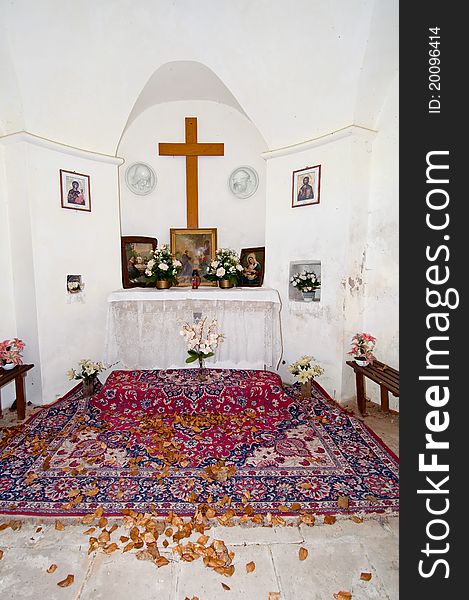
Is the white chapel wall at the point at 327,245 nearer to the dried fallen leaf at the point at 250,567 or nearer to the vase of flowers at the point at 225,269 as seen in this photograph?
the vase of flowers at the point at 225,269

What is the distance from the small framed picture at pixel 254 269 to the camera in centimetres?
654

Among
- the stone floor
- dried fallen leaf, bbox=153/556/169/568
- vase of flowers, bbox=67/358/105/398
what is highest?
vase of flowers, bbox=67/358/105/398

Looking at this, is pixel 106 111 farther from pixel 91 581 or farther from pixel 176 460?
pixel 91 581

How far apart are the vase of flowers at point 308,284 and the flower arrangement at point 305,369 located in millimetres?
1004

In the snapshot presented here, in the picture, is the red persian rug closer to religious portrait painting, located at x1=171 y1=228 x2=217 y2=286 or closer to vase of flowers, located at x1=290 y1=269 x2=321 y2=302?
vase of flowers, located at x1=290 y1=269 x2=321 y2=302

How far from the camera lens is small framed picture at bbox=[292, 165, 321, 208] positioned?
5551mm

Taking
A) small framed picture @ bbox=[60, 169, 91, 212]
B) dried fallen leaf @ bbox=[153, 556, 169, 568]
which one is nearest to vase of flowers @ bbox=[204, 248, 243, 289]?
small framed picture @ bbox=[60, 169, 91, 212]

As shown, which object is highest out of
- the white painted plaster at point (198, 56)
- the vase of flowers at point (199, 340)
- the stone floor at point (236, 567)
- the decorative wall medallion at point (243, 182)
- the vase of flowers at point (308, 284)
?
the white painted plaster at point (198, 56)

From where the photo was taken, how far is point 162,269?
6.08 meters

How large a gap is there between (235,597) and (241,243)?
5651mm

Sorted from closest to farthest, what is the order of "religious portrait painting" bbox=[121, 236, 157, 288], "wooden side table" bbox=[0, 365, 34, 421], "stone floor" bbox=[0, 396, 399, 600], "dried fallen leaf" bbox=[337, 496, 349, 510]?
1. "stone floor" bbox=[0, 396, 399, 600]
2. "dried fallen leaf" bbox=[337, 496, 349, 510]
3. "wooden side table" bbox=[0, 365, 34, 421]
4. "religious portrait painting" bbox=[121, 236, 157, 288]

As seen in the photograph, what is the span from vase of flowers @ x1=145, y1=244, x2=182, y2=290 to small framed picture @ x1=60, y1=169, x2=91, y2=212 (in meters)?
1.32

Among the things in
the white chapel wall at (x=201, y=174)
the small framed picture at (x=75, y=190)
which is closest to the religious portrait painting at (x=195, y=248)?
the white chapel wall at (x=201, y=174)

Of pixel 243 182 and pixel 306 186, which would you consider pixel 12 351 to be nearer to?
pixel 243 182
